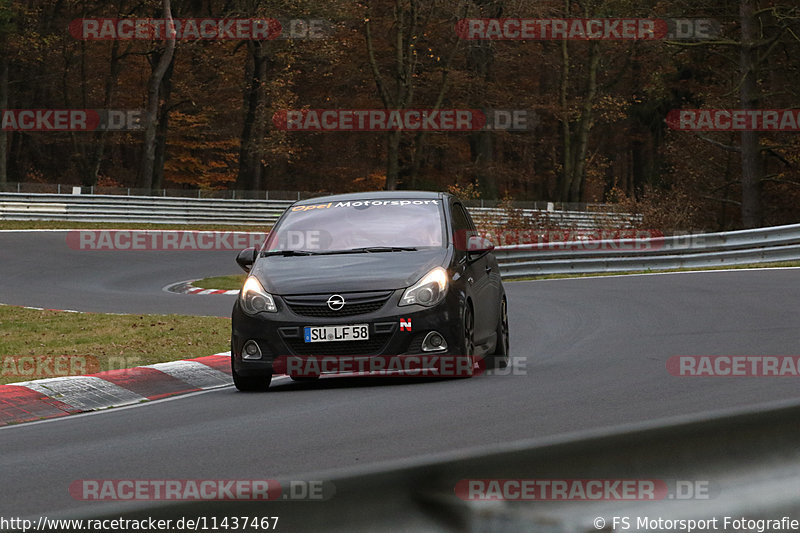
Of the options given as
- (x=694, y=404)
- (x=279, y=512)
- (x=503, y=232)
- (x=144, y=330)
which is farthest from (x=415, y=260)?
(x=503, y=232)

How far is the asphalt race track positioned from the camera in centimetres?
637

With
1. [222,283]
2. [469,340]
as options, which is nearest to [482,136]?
[222,283]

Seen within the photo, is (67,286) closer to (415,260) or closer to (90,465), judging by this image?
(415,260)

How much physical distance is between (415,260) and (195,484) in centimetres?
477

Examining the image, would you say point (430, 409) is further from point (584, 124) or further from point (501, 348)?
point (584, 124)

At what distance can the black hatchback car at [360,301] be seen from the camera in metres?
9.59

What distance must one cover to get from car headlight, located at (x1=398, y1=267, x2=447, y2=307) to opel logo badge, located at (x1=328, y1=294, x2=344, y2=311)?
481 mm

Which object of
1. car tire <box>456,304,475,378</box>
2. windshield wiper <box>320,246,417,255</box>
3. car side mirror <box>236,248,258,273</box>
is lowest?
car tire <box>456,304,475,378</box>

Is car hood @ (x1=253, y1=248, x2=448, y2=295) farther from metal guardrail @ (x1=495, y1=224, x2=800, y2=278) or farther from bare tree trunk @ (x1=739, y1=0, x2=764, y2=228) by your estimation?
bare tree trunk @ (x1=739, y1=0, x2=764, y2=228)

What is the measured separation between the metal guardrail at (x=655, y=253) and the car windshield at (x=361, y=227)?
1305 centimetres

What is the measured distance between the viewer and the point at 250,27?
Result: 5338 cm

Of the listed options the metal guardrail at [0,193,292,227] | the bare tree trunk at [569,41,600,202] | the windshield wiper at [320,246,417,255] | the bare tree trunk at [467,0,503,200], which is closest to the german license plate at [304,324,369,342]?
the windshield wiper at [320,246,417,255]

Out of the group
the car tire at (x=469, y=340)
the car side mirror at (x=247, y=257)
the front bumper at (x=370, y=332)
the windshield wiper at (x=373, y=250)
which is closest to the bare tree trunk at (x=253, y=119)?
the car side mirror at (x=247, y=257)

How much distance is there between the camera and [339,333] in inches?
376
